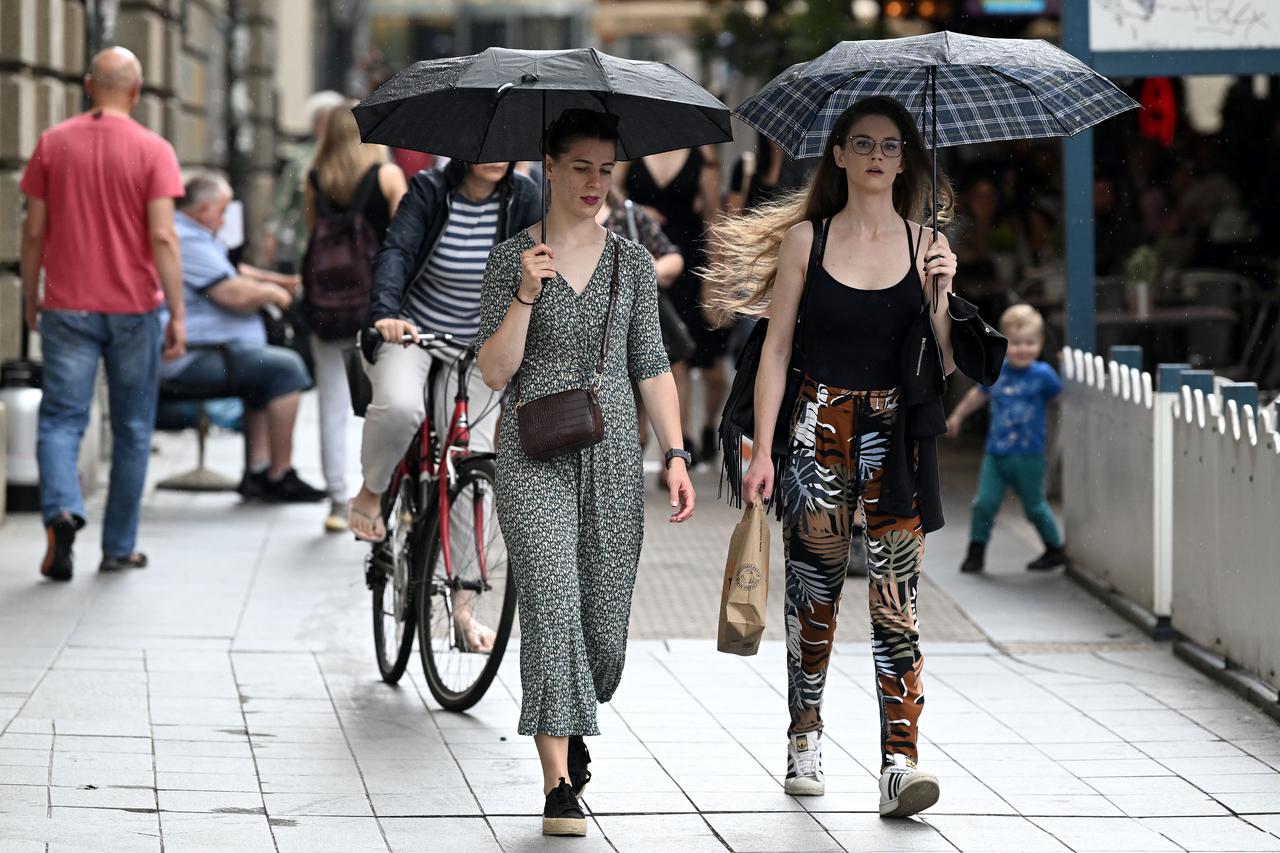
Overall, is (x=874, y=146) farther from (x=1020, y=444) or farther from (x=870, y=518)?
(x=1020, y=444)

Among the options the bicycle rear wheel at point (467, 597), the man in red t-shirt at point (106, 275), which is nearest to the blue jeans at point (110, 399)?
the man in red t-shirt at point (106, 275)

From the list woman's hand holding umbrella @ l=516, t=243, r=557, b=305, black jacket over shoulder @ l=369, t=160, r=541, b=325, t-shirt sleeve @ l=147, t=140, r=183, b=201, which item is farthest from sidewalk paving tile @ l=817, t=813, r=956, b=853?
t-shirt sleeve @ l=147, t=140, r=183, b=201

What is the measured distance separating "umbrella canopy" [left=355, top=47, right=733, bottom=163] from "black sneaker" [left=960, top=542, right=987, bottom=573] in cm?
405

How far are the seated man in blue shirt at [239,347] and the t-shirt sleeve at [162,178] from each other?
2088 mm

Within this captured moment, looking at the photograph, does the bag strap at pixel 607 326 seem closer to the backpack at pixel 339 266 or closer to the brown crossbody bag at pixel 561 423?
the brown crossbody bag at pixel 561 423

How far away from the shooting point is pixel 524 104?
6.21 metres

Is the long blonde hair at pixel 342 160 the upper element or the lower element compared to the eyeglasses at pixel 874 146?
upper

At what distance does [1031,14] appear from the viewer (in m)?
17.5

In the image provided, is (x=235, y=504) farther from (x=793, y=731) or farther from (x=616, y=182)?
(x=793, y=731)

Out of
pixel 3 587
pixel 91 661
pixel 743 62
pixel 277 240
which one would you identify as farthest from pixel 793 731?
pixel 743 62

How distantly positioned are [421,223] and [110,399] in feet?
8.73

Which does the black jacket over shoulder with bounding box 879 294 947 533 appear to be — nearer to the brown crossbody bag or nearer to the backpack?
the brown crossbody bag

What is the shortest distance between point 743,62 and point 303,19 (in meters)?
10.1

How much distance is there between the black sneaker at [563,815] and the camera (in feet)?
17.6
